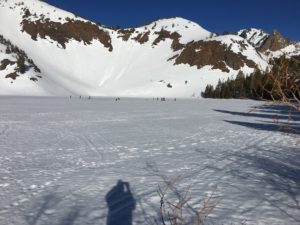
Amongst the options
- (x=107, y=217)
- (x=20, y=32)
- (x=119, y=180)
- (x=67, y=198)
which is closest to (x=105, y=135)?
(x=119, y=180)

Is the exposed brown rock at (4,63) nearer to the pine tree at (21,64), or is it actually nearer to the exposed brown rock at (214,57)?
the pine tree at (21,64)

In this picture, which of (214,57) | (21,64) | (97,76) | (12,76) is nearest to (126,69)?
(97,76)

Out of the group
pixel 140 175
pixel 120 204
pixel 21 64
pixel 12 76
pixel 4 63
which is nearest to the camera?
pixel 120 204

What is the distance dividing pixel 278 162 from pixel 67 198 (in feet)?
25.4

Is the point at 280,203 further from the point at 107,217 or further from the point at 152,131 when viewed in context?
the point at 152,131

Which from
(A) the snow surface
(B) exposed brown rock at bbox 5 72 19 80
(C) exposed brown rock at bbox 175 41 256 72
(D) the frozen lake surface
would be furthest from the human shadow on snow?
(C) exposed brown rock at bbox 175 41 256 72

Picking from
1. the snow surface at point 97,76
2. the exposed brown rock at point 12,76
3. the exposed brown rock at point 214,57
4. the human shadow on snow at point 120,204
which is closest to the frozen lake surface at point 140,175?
the human shadow on snow at point 120,204

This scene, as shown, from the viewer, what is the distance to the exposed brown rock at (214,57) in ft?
600

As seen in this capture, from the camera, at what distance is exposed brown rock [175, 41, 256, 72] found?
600 ft

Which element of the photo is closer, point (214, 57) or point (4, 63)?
point (4, 63)

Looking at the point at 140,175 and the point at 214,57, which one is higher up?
the point at 214,57

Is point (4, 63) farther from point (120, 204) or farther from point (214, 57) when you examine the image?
point (120, 204)

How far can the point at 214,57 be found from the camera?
184375 millimetres

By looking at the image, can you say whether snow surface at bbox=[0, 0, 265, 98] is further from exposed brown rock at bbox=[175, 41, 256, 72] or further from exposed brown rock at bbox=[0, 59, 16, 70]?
exposed brown rock at bbox=[0, 59, 16, 70]
